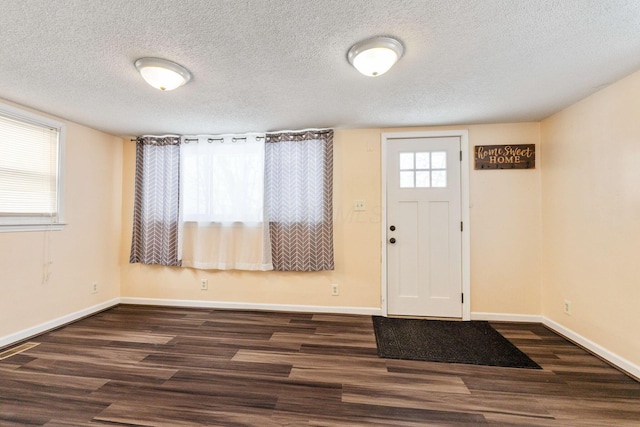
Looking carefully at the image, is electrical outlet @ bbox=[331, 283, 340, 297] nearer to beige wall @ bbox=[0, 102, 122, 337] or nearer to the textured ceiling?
the textured ceiling

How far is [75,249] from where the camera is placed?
3014mm

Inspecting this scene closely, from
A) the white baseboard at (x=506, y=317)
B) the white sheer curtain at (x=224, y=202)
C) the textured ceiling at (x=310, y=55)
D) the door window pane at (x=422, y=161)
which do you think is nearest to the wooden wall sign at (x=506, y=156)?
the textured ceiling at (x=310, y=55)

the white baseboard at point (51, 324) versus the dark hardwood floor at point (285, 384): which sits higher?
the white baseboard at point (51, 324)

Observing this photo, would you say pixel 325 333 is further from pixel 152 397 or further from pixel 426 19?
pixel 426 19

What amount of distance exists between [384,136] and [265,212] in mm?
1672

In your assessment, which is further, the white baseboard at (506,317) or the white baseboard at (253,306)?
the white baseboard at (253,306)

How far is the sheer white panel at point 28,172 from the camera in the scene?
241cm

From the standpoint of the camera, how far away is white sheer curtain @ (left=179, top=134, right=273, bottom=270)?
128 inches

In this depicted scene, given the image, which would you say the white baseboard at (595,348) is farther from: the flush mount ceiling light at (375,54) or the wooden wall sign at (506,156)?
the flush mount ceiling light at (375,54)

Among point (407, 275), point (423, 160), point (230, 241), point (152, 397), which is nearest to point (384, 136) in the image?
point (423, 160)

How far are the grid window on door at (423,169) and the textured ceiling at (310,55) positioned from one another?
52 centimetres

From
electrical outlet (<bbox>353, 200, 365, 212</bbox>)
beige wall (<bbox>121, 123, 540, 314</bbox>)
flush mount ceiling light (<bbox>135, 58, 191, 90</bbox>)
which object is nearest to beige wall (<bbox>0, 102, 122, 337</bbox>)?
beige wall (<bbox>121, 123, 540, 314</bbox>)

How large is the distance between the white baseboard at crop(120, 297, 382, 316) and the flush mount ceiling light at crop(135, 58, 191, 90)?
2532mm

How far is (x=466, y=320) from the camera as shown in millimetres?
2986
